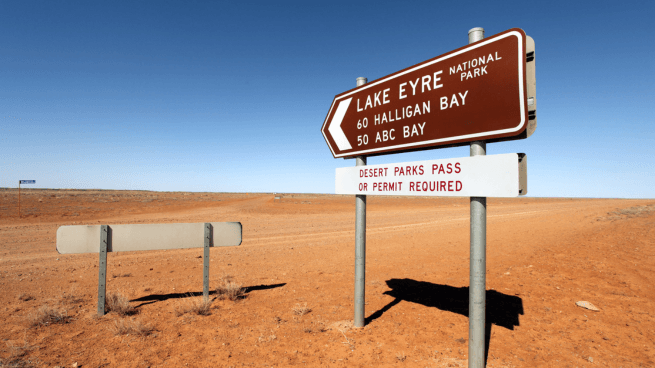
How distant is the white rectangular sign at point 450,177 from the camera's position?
2.51 metres

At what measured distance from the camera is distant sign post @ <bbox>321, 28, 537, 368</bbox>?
2.54 meters

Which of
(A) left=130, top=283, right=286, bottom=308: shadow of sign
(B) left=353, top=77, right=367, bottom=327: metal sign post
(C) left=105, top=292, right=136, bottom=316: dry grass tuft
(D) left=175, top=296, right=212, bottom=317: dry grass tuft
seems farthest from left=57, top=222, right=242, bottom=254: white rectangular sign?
(B) left=353, top=77, right=367, bottom=327: metal sign post

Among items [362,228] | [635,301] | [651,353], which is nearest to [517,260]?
[635,301]

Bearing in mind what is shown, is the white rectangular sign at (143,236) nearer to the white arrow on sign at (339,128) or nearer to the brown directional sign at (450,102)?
the white arrow on sign at (339,128)

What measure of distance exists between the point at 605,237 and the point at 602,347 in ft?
30.8

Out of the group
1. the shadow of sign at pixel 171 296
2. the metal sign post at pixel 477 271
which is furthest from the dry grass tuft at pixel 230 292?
the metal sign post at pixel 477 271

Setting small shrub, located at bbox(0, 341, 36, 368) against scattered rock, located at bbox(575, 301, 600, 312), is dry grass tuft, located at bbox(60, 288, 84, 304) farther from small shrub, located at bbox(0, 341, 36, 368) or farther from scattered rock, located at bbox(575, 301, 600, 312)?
scattered rock, located at bbox(575, 301, 600, 312)

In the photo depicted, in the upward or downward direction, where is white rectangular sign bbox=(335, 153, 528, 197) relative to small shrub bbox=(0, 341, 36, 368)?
upward

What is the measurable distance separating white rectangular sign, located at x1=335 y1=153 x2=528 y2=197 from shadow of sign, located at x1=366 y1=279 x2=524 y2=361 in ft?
7.37

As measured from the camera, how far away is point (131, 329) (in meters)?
4.08

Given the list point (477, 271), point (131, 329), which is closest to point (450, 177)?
point (477, 271)

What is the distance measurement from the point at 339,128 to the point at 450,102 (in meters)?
1.96

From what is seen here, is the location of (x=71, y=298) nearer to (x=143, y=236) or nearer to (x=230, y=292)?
(x=143, y=236)

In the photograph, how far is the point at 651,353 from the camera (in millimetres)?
3561
